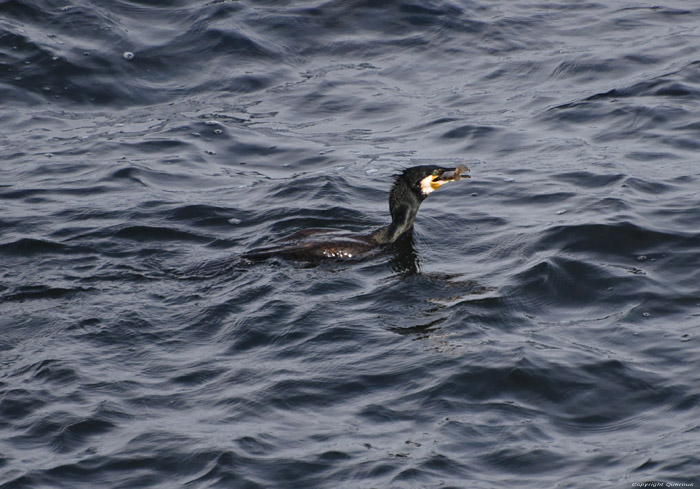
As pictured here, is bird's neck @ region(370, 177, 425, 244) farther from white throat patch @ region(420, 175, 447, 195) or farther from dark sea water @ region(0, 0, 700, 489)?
dark sea water @ region(0, 0, 700, 489)

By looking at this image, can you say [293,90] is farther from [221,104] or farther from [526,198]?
[526,198]

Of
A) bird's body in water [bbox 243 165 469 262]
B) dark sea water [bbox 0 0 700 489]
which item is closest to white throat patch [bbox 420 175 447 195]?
bird's body in water [bbox 243 165 469 262]

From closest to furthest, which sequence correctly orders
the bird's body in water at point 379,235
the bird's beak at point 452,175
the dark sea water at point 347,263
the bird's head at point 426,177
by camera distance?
the dark sea water at point 347,263 → the bird's body in water at point 379,235 → the bird's beak at point 452,175 → the bird's head at point 426,177

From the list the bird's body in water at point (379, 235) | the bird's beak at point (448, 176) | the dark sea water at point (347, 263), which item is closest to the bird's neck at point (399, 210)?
the bird's body in water at point (379, 235)

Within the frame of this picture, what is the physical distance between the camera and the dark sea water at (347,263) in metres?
6.12

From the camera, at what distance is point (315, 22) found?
1510 cm

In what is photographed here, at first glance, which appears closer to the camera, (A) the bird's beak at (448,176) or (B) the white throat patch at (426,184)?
(A) the bird's beak at (448,176)

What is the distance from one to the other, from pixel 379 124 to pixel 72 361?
6.33 m

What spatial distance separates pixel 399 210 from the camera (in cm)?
948

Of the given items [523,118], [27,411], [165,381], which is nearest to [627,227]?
[523,118]

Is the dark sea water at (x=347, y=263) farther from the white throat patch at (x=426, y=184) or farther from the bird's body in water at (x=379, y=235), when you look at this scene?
the white throat patch at (x=426, y=184)

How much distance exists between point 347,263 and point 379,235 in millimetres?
556

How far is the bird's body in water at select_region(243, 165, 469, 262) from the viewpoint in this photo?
8.98 meters

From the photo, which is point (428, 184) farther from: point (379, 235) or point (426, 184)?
point (379, 235)
